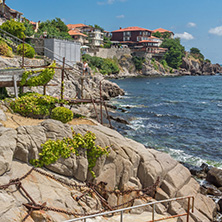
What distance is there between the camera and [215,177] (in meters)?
21.6

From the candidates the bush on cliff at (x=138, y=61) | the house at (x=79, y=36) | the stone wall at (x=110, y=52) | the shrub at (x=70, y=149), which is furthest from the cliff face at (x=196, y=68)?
the shrub at (x=70, y=149)

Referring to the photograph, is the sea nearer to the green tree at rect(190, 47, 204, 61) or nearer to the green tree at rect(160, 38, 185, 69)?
the green tree at rect(160, 38, 185, 69)

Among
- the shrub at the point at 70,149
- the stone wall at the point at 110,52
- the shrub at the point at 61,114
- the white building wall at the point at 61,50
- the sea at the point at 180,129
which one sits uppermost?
the stone wall at the point at 110,52

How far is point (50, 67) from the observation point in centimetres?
2178

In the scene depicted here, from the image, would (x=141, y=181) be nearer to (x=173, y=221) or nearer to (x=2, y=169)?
(x=173, y=221)

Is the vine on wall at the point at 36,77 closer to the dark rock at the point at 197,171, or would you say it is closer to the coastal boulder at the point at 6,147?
the coastal boulder at the point at 6,147

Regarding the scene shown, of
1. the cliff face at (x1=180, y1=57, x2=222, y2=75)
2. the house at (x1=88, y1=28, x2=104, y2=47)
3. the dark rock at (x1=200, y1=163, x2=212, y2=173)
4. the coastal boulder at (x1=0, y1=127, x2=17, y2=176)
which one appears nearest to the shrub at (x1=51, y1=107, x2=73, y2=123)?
the coastal boulder at (x1=0, y1=127, x2=17, y2=176)

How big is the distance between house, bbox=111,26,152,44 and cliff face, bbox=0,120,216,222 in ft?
427

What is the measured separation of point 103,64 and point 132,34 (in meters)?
→ 42.8

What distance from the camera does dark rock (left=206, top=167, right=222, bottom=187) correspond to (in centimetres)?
2138

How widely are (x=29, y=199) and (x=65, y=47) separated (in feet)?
140

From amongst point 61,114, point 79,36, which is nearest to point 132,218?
point 61,114

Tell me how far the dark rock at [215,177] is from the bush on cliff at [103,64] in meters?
82.4

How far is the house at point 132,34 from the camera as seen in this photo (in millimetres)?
141587
